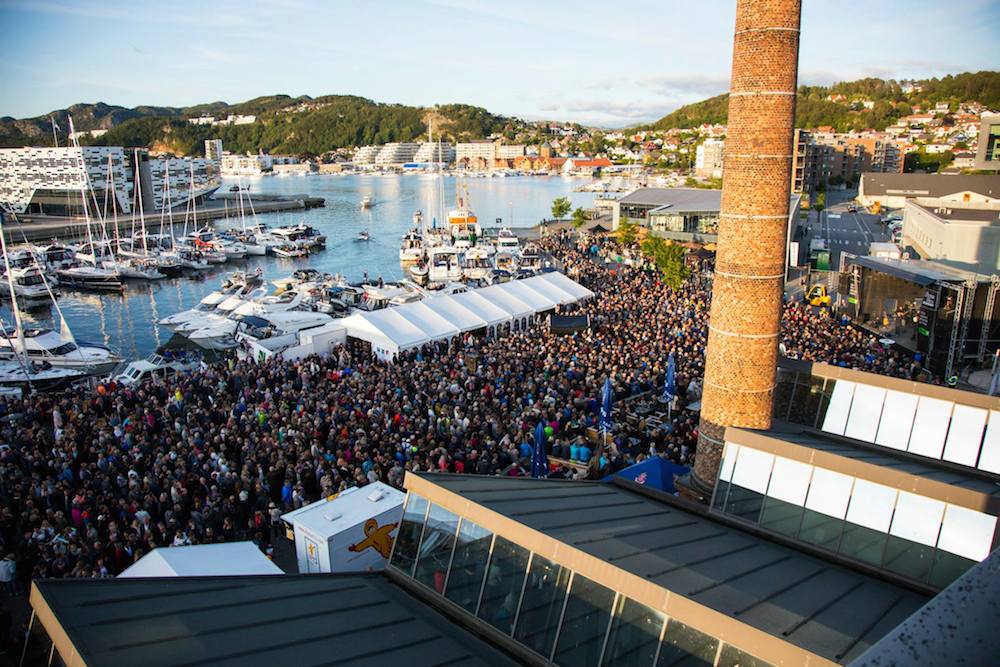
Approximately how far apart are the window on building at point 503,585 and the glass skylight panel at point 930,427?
7056mm

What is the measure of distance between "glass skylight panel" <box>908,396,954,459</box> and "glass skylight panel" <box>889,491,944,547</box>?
2.77m

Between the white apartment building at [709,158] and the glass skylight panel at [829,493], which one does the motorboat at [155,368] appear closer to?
the glass skylight panel at [829,493]

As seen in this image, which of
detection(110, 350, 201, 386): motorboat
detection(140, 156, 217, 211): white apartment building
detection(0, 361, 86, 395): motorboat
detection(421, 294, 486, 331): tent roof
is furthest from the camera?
detection(140, 156, 217, 211): white apartment building

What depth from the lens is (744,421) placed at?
10.6 meters

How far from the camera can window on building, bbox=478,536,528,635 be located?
5902 mm

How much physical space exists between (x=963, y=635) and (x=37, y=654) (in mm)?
6307

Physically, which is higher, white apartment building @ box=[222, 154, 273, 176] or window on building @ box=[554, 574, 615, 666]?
white apartment building @ box=[222, 154, 273, 176]

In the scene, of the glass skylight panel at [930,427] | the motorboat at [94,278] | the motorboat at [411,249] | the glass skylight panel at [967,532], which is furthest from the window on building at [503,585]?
the motorboat at [94,278]

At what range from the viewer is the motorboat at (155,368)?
20109mm

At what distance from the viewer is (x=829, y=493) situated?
7.91 m

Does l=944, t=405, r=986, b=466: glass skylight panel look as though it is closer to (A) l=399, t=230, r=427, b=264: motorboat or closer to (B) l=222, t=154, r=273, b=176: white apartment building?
(A) l=399, t=230, r=427, b=264: motorboat

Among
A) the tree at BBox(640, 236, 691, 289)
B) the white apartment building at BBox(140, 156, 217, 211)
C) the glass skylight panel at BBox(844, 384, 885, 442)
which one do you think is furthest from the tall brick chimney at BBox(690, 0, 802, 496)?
the white apartment building at BBox(140, 156, 217, 211)

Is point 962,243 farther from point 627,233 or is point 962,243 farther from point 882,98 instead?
point 882,98

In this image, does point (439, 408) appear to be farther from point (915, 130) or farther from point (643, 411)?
point (915, 130)
